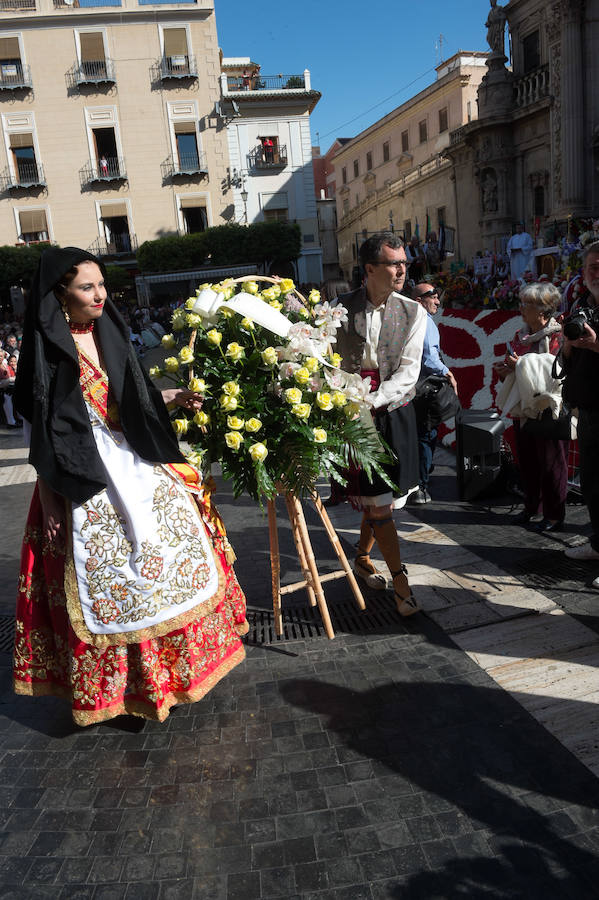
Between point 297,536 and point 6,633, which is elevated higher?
point 297,536

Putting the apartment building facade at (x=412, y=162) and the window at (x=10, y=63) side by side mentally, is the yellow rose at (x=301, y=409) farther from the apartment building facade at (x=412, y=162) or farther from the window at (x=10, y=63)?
the window at (x=10, y=63)

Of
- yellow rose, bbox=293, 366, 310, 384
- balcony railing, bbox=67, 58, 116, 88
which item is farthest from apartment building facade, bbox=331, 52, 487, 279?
yellow rose, bbox=293, 366, 310, 384

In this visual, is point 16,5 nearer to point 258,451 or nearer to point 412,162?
point 412,162

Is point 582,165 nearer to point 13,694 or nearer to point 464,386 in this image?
point 464,386

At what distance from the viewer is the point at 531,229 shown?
70.6 ft

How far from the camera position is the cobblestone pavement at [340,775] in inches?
83.7

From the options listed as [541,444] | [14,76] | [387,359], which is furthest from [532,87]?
[14,76]

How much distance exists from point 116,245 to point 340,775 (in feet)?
118

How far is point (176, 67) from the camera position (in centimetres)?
3372

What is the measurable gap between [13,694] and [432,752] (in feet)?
7.28

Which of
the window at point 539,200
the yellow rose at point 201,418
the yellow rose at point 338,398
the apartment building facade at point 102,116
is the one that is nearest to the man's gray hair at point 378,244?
the yellow rose at point 338,398

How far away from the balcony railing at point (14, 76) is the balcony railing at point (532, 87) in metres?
25.1

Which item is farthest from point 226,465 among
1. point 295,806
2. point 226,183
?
point 226,183

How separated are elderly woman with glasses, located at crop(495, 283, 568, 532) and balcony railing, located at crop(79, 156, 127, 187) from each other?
33.7 m
